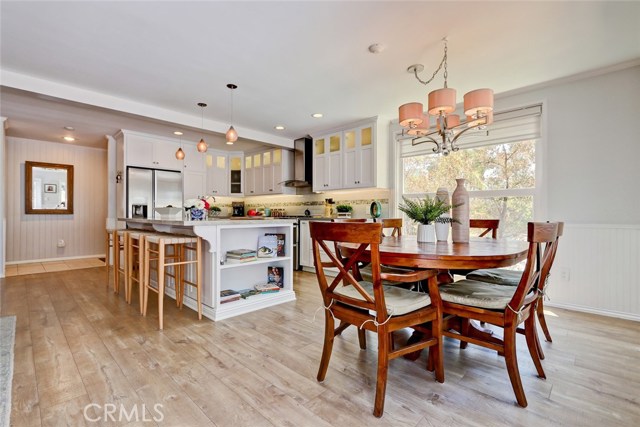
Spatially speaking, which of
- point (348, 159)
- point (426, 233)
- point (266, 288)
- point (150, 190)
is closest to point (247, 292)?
point (266, 288)

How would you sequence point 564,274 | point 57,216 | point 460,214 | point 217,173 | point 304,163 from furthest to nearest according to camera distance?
point 217,173, point 57,216, point 304,163, point 564,274, point 460,214

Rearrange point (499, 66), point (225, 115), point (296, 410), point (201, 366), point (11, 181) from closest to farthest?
point (296, 410) → point (201, 366) → point (499, 66) → point (225, 115) → point (11, 181)

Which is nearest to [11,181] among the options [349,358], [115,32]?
[115,32]

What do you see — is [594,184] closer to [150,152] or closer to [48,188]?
[150,152]

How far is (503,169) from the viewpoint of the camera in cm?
356

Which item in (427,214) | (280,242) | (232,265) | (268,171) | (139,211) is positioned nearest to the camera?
(427,214)

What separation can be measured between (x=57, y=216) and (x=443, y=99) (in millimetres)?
7162

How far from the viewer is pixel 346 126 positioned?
4660mm

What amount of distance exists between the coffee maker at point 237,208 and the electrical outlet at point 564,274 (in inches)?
231

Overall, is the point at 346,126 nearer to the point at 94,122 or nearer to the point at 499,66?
the point at 499,66

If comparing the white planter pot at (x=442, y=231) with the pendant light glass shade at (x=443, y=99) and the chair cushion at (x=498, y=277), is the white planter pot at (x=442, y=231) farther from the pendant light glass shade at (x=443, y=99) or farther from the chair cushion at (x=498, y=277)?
the pendant light glass shade at (x=443, y=99)

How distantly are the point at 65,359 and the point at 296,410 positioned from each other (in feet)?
5.32

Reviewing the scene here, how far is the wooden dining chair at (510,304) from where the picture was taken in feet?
4.90

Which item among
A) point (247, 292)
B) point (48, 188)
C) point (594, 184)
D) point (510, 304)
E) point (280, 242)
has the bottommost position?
point (247, 292)
